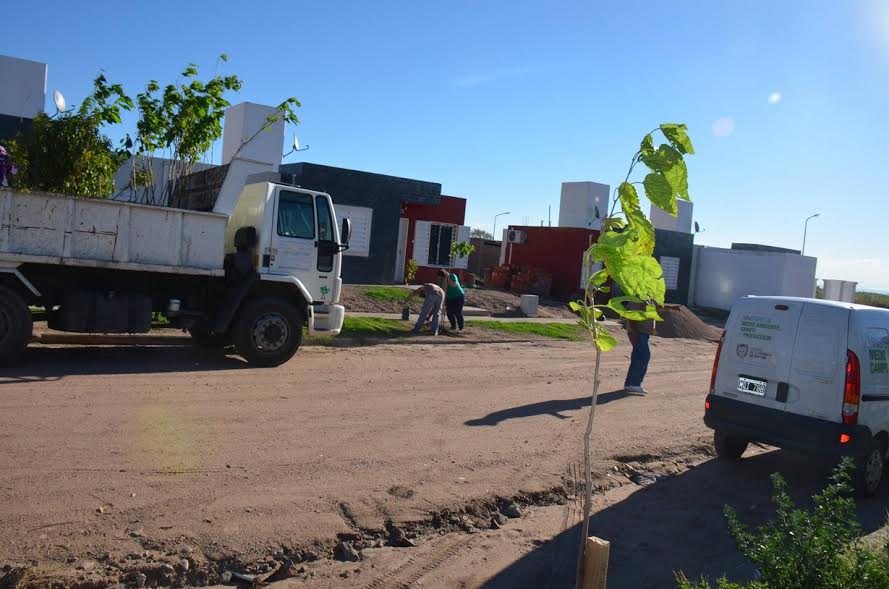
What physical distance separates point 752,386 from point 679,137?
4.81m

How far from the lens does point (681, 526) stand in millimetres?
6508

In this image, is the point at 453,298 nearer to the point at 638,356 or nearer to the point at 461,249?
the point at 638,356

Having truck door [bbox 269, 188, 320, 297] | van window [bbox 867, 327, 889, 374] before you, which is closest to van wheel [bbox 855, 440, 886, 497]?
van window [bbox 867, 327, 889, 374]

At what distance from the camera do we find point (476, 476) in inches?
277

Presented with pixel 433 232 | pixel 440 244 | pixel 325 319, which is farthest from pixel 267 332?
pixel 440 244

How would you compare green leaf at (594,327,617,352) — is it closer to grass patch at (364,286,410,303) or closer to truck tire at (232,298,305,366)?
truck tire at (232,298,305,366)

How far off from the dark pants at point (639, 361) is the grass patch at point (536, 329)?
690cm

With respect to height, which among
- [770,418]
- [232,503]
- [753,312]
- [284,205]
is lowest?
[232,503]

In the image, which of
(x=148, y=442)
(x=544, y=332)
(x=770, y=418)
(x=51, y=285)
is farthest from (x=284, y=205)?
(x=544, y=332)

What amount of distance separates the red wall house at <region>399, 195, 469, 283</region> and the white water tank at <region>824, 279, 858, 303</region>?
2296cm

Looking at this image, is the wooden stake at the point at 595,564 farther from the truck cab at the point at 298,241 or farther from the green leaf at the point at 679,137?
Answer: the truck cab at the point at 298,241

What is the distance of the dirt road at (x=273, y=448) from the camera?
516 cm

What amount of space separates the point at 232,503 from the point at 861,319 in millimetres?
6066

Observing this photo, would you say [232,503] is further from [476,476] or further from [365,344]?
[365,344]
